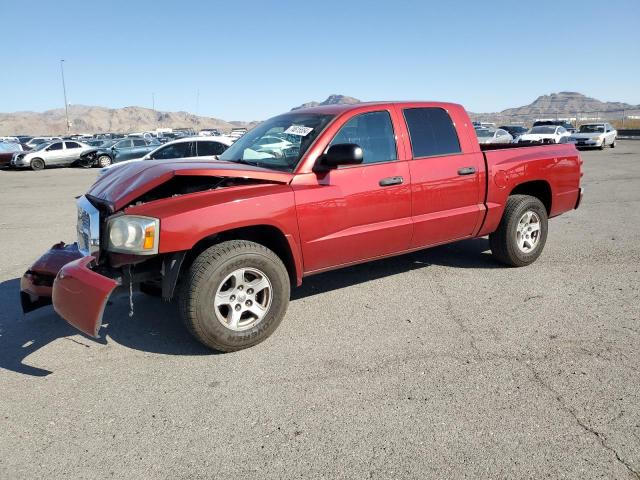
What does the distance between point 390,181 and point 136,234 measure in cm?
218

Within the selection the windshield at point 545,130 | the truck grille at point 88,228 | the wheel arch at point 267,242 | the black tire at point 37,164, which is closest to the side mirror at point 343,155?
the wheel arch at point 267,242

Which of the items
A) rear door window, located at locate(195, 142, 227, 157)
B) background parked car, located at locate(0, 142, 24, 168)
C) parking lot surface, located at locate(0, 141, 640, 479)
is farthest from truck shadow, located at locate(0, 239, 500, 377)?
background parked car, located at locate(0, 142, 24, 168)

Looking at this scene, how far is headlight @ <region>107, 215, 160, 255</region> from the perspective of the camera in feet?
10.8

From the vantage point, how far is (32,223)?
9.05 meters

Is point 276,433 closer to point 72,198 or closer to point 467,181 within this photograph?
point 467,181

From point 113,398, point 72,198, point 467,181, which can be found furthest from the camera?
point 72,198

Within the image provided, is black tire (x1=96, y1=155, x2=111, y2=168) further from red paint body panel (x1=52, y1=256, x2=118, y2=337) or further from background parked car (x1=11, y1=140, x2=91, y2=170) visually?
red paint body panel (x1=52, y1=256, x2=118, y2=337)

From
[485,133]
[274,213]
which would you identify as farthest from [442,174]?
[485,133]

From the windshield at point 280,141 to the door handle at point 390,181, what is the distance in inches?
27.4

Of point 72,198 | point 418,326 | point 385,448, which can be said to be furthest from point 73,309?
point 72,198

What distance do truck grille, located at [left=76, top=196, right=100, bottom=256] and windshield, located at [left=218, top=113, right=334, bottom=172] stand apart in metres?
1.36

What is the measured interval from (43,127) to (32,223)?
174 metres

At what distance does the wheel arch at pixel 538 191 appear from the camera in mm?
5648

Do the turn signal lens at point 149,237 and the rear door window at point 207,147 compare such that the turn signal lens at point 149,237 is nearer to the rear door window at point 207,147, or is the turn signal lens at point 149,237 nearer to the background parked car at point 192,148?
the background parked car at point 192,148
